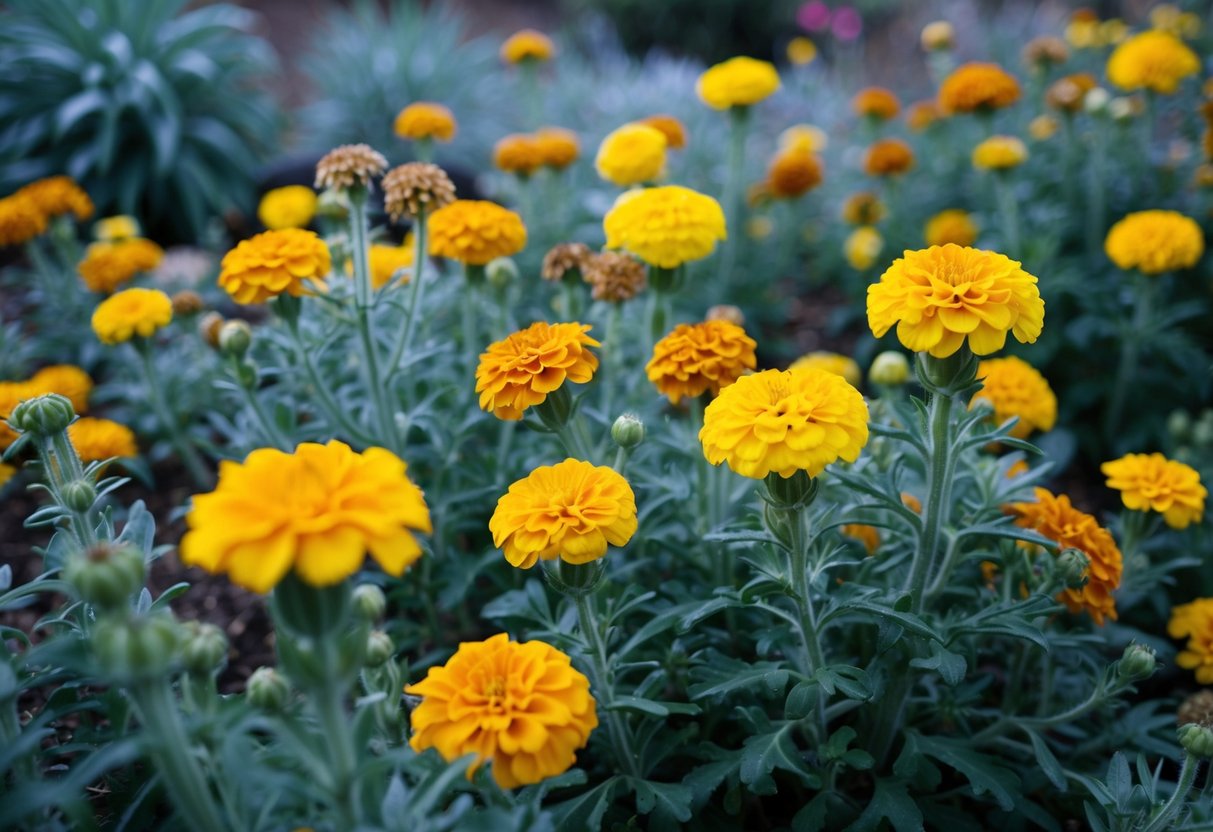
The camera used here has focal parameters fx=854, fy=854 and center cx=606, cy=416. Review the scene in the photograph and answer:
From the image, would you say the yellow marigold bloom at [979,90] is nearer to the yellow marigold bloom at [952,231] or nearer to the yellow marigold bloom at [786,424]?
the yellow marigold bloom at [952,231]

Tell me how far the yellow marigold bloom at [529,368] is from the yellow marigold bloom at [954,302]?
568mm

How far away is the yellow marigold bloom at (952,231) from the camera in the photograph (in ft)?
11.3

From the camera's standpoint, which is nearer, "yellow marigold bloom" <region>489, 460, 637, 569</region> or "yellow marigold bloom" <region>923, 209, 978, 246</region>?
"yellow marigold bloom" <region>489, 460, 637, 569</region>

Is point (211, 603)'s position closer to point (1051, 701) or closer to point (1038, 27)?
point (1051, 701)

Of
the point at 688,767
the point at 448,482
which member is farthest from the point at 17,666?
the point at 688,767

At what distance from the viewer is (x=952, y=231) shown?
11.3ft

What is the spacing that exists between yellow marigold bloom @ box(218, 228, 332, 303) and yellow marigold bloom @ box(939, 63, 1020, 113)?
97.7 inches

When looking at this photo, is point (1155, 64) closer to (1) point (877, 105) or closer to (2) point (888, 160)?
(2) point (888, 160)

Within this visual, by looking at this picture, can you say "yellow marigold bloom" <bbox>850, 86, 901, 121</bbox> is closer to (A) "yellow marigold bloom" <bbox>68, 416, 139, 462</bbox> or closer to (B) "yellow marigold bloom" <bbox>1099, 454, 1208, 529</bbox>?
(B) "yellow marigold bloom" <bbox>1099, 454, 1208, 529</bbox>

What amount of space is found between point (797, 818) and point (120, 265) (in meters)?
2.77

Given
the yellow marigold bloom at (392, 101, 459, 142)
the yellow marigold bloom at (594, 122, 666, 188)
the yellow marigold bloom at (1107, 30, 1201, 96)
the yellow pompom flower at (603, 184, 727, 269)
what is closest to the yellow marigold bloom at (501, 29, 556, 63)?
the yellow marigold bloom at (392, 101, 459, 142)

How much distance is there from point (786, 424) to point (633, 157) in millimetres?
1379

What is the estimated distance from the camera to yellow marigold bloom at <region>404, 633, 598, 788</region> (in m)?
1.25

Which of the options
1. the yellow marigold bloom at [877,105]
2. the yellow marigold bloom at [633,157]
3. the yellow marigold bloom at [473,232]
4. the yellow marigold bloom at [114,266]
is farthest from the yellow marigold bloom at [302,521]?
the yellow marigold bloom at [877,105]
